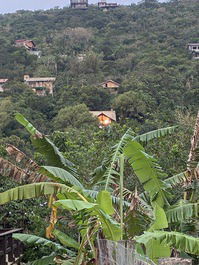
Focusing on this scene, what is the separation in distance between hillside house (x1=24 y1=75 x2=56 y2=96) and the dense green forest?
1.82 feet

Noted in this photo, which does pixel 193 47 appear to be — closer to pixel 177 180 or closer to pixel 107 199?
pixel 177 180

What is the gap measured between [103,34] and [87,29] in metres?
2.56

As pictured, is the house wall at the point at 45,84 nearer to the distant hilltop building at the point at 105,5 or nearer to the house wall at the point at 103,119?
the house wall at the point at 103,119

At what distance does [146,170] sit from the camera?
18.9 ft

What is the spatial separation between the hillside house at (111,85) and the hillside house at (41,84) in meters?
4.15

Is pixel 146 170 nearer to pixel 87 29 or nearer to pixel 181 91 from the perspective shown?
pixel 181 91

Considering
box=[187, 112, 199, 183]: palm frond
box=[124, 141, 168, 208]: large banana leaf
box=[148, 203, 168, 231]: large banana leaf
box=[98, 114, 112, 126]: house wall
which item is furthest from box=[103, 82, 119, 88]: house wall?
box=[148, 203, 168, 231]: large banana leaf

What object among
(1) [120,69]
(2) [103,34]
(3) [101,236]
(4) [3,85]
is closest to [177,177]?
(3) [101,236]

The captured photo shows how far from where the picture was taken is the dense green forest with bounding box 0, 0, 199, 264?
1109cm

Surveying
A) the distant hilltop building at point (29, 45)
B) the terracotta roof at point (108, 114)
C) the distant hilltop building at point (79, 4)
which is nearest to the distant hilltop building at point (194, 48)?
the distant hilltop building at point (29, 45)

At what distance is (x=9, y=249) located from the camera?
21.8 ft

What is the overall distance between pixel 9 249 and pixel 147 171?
222cm

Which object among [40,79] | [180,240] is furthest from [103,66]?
[180,240]

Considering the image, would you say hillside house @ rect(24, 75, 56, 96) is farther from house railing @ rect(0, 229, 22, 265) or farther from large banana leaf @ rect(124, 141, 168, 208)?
large banana leaf @ rect(124, 141, 168, 208)
